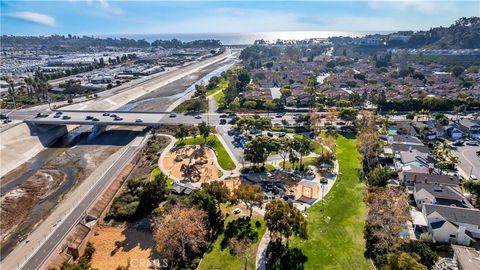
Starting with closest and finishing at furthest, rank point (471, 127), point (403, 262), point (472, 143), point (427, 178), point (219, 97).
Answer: point (403, 262), point (427, 178), point (472, 143), point (471, 127), point (219, 97)

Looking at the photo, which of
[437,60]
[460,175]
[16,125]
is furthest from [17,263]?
[437,60]

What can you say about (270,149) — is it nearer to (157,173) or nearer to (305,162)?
(305,162)

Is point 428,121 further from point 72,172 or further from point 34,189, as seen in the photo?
point 34,189

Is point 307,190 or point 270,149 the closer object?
point 307,190

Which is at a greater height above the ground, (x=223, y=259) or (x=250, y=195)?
(x=250, y=195)

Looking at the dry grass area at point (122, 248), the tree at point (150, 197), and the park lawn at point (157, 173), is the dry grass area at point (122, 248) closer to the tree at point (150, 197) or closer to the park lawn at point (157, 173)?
the tree at point (150, 197)

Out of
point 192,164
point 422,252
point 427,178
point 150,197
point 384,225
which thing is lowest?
point 192,164

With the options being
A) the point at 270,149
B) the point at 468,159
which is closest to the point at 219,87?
the point at 270,149

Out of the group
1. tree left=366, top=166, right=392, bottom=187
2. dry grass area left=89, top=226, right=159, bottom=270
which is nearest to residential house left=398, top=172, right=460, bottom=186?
tree left=366, top=166, right=392, bottom=187
